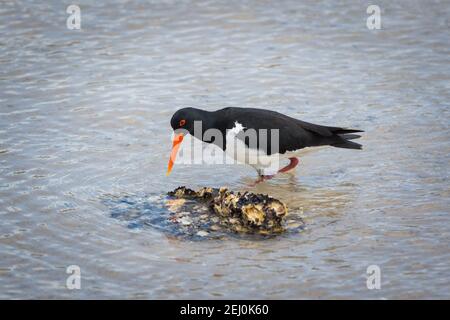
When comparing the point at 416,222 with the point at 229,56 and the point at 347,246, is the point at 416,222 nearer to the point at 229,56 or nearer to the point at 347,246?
the point at 347,246

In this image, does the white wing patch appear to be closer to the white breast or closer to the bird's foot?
the white breast

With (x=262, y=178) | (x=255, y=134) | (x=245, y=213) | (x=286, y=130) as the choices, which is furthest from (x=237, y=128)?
(x=245, y=213)

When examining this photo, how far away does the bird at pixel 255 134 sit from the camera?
332 inches

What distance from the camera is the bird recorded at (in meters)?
8.45

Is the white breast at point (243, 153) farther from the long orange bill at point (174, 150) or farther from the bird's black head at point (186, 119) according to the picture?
the long orange bill at point (174, 150)

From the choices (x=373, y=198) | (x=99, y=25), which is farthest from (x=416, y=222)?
(x=99, y=25)

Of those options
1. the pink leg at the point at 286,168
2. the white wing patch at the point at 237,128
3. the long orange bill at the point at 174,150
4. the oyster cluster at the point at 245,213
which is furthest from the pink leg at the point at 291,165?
the oyster cluster at the point at 245,213

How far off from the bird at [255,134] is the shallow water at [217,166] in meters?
0.30

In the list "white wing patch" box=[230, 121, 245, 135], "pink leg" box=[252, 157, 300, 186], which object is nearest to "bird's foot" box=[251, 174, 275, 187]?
"pink leg" box=[252, 157, 300, 186]

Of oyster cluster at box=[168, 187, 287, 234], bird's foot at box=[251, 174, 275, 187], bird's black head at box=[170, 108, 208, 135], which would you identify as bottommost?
bird's foot at box=[251, 174, 275, 187]

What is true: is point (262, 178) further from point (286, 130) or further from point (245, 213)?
point (245, 213)

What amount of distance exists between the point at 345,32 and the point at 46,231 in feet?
21.1

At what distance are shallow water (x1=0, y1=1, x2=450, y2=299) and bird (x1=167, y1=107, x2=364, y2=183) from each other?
11.8 inches

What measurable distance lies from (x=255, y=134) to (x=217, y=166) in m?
0.81
